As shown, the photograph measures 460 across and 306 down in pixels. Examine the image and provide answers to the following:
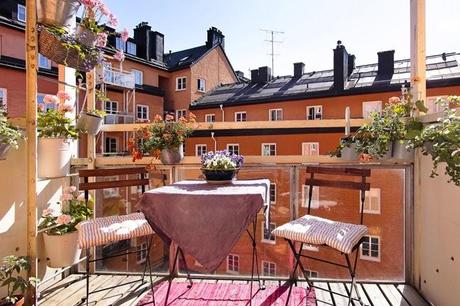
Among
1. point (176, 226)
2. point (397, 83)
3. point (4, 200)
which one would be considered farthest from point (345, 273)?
point (397, 83)

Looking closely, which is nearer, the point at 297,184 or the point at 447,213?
the point at 447,213

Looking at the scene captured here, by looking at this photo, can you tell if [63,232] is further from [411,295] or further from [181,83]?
[181,83]

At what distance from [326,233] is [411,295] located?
992mm

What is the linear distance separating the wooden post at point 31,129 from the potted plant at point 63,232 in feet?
0.71

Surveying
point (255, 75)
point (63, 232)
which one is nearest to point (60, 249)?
point (63, 232)

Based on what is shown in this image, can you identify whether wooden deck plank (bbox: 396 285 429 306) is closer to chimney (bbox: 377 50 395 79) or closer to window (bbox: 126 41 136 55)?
chimney (bbox: 377 50 395 79)

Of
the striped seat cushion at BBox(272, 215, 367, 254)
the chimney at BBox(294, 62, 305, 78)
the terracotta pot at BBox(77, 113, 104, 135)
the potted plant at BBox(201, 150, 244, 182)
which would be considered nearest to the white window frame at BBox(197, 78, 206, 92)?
the chimney at BBox(294, 62, 305, 78)

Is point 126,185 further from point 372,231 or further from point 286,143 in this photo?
point 286,143

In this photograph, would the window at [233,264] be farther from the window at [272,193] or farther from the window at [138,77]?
the window at [138,77]

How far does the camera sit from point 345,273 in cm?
273

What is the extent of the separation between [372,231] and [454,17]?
183 centimetres

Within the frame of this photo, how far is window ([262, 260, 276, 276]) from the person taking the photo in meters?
2.81

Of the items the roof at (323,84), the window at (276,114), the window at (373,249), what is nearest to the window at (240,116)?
the roof at (323,84)

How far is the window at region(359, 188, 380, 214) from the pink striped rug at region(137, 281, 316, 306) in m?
0.80
